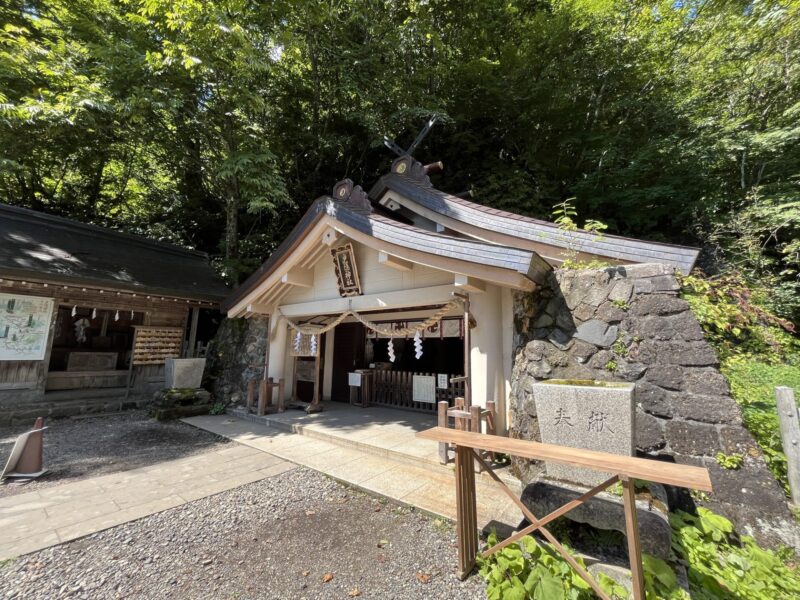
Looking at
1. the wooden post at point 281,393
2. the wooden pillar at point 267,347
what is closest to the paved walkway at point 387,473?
the wooden post at point 281,393

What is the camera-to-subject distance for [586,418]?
3.15 m

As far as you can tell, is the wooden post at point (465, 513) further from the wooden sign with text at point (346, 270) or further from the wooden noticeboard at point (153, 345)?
the wooden noticeboard at point (153, 345)

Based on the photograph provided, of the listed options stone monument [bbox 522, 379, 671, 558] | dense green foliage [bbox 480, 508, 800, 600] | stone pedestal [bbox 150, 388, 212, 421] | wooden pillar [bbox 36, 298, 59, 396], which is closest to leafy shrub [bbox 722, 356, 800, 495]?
dense green foliage [bbox 480, 508, 800, 600]

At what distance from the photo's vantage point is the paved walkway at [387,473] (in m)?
3.85

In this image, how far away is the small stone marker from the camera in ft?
9.80

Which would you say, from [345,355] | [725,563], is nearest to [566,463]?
[725,563]

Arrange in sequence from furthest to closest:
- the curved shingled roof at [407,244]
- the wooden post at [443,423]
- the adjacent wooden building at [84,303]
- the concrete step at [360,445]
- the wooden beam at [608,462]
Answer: the adjacent wooden building at [84,303], the wooden post at [443,423], the concrete step at [360,445], the curved shingled roof at [407,244], the wooden beam at [608,462]

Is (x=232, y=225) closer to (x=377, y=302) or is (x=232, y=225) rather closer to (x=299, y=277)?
(x=299, y=277)

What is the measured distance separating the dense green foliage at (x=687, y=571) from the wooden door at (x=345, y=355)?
7591mm

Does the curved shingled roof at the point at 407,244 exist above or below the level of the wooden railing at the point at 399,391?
above

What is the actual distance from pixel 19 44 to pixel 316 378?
10.6 m

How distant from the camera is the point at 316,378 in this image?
8523 millimetres

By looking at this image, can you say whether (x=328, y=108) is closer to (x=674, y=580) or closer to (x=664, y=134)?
(x=664, y=134)

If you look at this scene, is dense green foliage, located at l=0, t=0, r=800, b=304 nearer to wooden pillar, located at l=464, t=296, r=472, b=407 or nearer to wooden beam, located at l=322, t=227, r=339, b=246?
wooden beam, located at l=322, t=227, r=339, b=246
